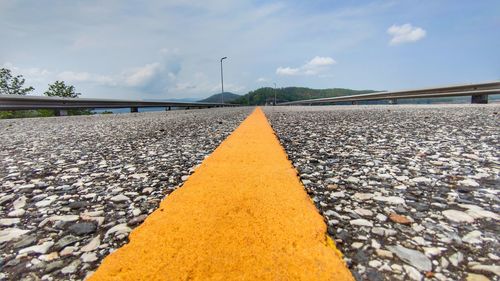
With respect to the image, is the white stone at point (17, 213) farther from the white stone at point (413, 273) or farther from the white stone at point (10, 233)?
the white stone at point (413, 273)

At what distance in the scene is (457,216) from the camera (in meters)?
1.28

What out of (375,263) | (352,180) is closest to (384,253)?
(375,263)

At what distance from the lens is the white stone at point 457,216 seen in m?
1.25

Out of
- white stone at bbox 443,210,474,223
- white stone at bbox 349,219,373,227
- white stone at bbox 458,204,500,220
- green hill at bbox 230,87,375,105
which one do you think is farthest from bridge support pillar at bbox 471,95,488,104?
green hill at bbox 230,87,375,105

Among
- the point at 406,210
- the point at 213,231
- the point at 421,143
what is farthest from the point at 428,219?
the point at 421,143

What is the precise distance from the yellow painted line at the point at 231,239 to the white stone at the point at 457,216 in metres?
0.57

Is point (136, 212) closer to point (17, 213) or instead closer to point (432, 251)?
point (17, 213)

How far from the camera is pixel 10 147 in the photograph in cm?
356

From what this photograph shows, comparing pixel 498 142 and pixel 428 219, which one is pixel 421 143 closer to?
pixel 498 142

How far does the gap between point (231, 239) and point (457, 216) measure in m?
1.00

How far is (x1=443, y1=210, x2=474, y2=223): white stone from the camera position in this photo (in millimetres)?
1248

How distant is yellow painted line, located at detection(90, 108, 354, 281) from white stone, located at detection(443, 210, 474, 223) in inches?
22.6

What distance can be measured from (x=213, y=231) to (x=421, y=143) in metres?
2.66

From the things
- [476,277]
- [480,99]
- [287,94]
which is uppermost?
[287,94]
